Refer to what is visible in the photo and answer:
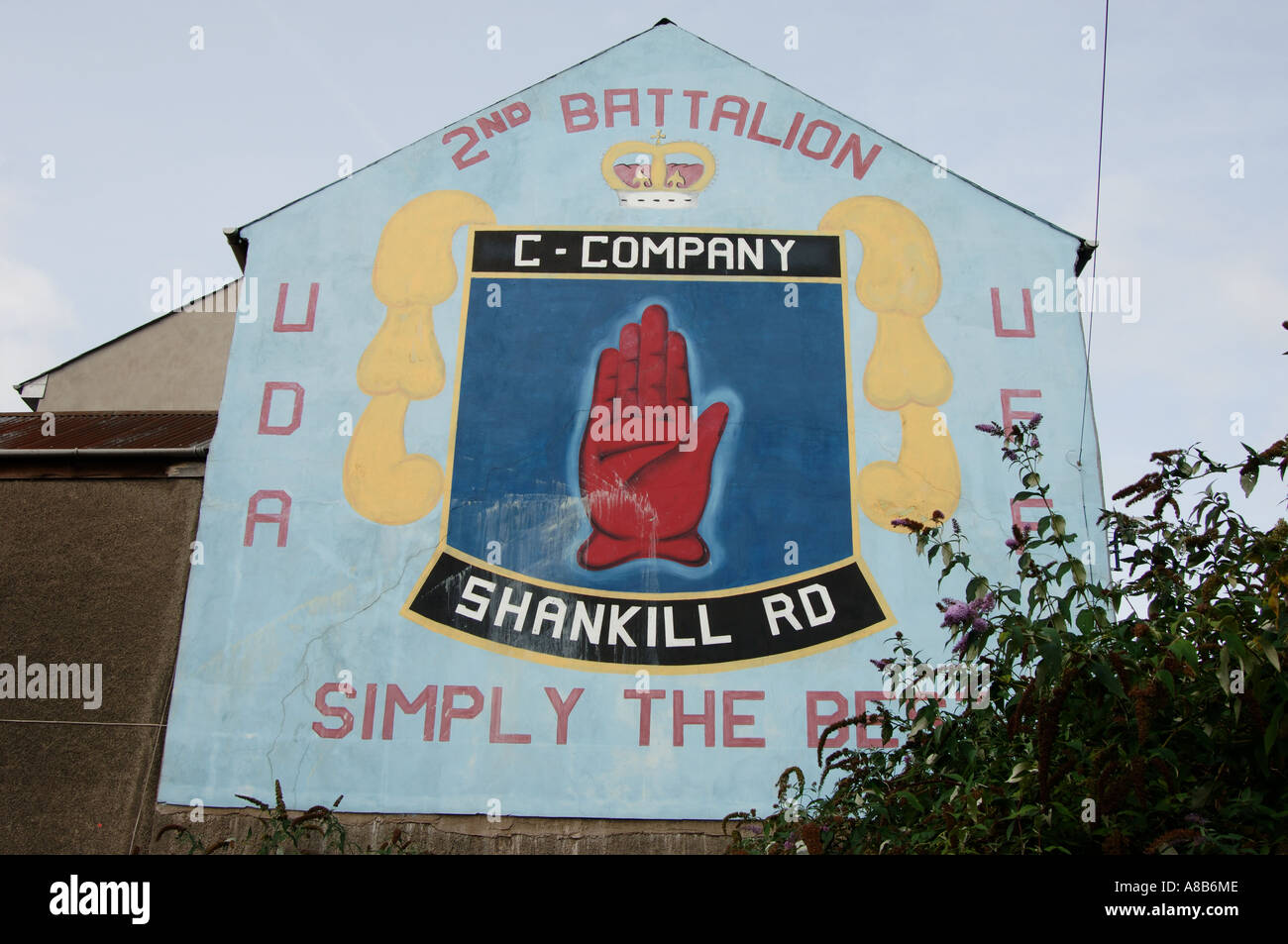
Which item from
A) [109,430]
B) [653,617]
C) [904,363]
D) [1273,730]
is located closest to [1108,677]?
[1273,730]

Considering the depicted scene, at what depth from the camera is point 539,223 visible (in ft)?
40.2

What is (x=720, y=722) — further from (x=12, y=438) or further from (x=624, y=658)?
(x=12, y=438)

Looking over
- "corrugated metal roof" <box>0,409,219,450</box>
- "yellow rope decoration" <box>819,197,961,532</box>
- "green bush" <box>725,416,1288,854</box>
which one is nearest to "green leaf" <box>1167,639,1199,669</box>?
"green bush" <box>725,416,1288,854</box>

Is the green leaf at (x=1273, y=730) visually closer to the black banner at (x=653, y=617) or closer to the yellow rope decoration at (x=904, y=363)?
the black banner at (x=653, y=617)

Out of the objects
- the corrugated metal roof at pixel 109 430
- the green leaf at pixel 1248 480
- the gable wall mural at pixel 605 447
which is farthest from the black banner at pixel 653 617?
the green leaf at pixel 1248 480

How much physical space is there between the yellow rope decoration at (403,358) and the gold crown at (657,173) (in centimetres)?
143

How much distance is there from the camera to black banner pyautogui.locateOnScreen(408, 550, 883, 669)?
10.5 m

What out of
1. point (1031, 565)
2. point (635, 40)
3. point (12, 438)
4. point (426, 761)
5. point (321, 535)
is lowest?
point (426, 761)

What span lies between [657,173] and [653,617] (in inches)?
189

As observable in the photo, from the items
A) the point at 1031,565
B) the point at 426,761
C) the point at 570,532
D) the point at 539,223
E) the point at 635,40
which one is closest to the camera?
the point at 1031,565

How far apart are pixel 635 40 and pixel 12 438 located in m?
8.06

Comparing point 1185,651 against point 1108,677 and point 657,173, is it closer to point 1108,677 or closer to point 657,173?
point 1108,677
